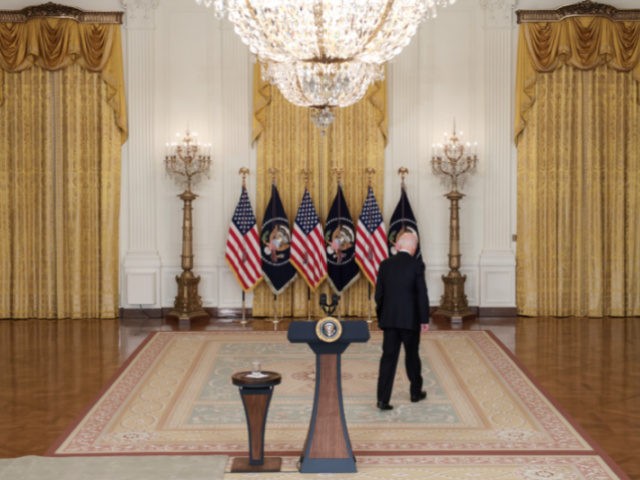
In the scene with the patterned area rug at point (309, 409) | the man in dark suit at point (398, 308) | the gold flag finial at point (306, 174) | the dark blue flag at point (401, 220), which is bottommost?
the patterned area rug at point (309, 409)

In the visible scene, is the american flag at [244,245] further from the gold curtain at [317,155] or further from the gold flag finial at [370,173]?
the gold flag finial at [370,173]

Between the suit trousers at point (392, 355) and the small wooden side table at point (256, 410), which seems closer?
the small wooden side table at point (256, 410)

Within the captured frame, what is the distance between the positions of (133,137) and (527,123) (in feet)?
18.8

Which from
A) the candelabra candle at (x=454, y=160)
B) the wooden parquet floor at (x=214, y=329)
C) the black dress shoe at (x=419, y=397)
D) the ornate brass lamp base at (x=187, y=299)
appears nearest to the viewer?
the wooden parquet floor at (x=214, y=329)

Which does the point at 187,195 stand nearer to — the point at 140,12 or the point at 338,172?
the point at 338,172

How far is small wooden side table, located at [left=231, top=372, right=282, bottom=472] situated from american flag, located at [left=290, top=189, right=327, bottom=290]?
22.0ft

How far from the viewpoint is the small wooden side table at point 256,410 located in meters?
6.66

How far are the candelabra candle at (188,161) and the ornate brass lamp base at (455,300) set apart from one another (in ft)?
12.6

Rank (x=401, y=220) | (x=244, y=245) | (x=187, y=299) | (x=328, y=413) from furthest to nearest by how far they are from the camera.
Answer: (x=401, y=220) → (x=244, y=245) → (x=187, y=299) → (x=328, y=413)

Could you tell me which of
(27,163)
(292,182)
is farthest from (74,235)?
(292,182)

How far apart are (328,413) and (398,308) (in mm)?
1897

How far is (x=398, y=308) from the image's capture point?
27.7ft

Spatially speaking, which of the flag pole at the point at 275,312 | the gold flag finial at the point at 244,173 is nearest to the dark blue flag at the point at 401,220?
the flag pole at the point at 275,312

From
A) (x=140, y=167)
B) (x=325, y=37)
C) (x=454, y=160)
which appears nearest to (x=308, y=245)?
(x=454, y=160)
